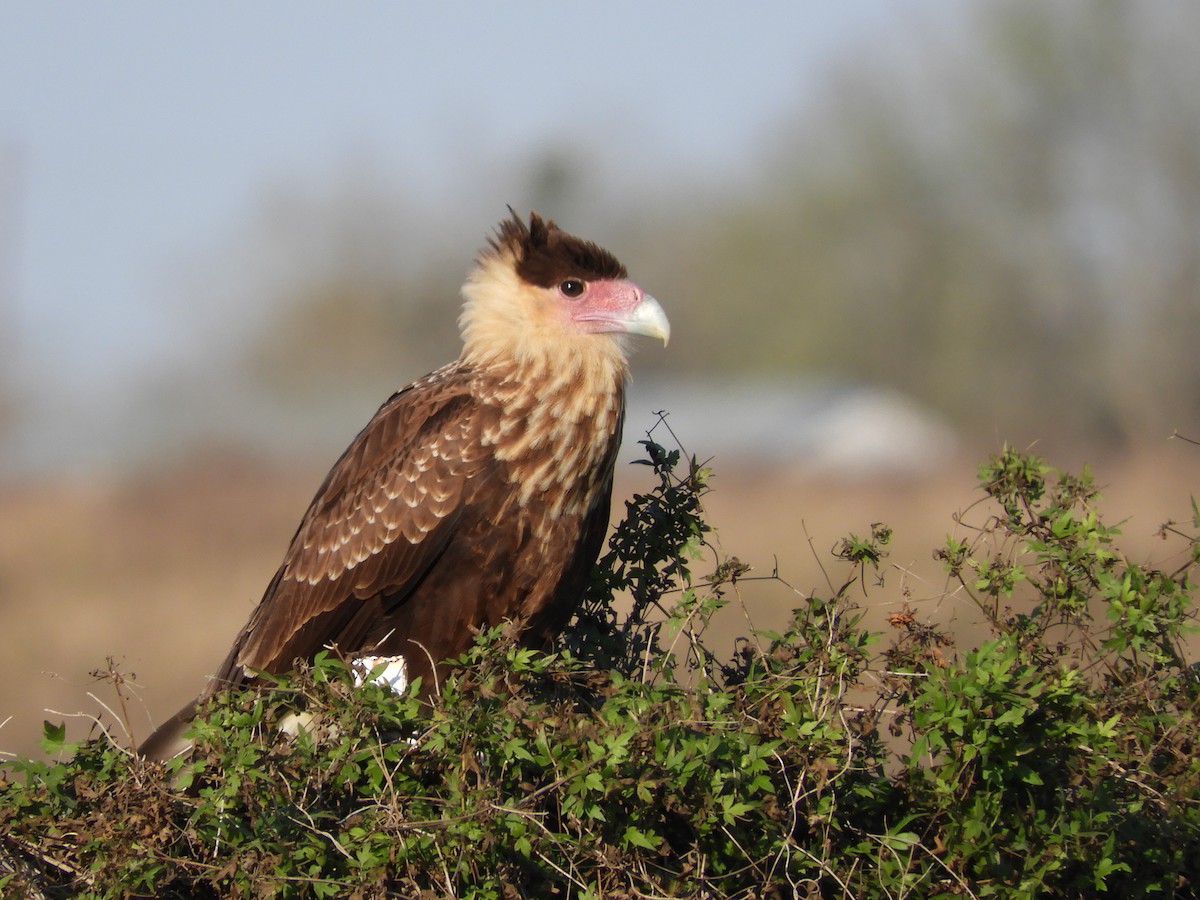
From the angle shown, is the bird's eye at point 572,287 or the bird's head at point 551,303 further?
the bird's eye at point 572,287

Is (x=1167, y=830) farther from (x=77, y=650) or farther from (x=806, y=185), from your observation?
(x=806, y=185)

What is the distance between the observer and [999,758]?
10.6 feet

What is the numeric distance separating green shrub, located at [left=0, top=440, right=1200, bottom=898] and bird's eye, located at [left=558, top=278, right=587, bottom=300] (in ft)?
5.60

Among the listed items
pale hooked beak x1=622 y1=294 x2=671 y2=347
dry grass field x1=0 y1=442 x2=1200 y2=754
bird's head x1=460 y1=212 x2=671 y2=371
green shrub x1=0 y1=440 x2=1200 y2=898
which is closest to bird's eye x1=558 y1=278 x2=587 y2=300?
bird's head x1=460 y1=212 x2=671 y2=371

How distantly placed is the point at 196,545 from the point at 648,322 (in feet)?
42.3

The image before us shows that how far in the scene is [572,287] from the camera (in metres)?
4.96

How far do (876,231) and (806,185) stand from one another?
292 cm

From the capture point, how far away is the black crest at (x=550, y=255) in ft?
16.2

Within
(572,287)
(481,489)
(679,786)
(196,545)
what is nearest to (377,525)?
(481,489)

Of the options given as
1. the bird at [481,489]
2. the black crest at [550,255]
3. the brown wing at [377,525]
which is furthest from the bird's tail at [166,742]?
the black crest at [550,255]

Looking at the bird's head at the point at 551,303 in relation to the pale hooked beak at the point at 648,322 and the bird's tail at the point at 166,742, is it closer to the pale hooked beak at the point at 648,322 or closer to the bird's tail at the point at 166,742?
the pale hooked beak at the point at 648,322

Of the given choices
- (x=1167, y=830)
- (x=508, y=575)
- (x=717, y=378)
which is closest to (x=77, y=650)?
(x=508, y=575)

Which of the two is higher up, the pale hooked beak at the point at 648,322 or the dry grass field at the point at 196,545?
the dry grass field at the point at 196,545

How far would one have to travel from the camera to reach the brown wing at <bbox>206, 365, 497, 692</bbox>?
4.53m
